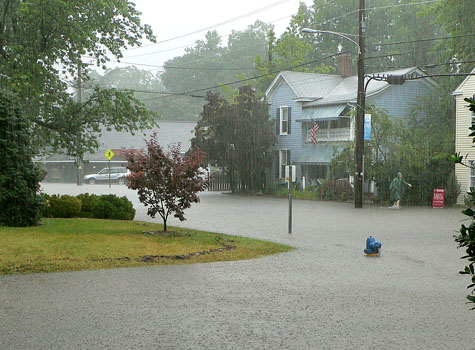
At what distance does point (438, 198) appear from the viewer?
3025cm

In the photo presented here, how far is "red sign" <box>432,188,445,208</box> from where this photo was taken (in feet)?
99.0

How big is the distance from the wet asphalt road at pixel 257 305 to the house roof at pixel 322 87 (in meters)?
26.6

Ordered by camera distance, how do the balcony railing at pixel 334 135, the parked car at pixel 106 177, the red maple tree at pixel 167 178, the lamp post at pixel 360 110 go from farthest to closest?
the parked car at pixel 106 177, the balcony railing at pixel 334 135, the lamp post at pixel 360 110, the red maple tree at pixel 167 178

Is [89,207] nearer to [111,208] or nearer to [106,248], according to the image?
[111,208]

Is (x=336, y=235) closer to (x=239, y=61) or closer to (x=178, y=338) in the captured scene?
(x=178, y=338)

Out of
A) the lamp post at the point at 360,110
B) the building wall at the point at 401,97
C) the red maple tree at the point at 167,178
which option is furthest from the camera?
the building wall at the point at 401,97

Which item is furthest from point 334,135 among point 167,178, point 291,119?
point 167,178

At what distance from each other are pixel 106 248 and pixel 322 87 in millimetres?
34304

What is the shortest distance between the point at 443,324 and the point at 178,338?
326 cm

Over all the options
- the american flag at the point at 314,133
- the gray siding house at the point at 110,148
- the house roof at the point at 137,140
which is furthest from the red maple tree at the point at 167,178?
the house roof at the point at 137,140

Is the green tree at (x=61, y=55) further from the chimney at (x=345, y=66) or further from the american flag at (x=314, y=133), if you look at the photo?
the chimney at (x=345, y=66)

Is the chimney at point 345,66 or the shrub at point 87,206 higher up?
the chimney at point 345,66

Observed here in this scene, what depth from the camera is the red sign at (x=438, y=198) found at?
30.2 m

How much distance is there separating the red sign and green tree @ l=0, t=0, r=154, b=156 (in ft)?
51.5
